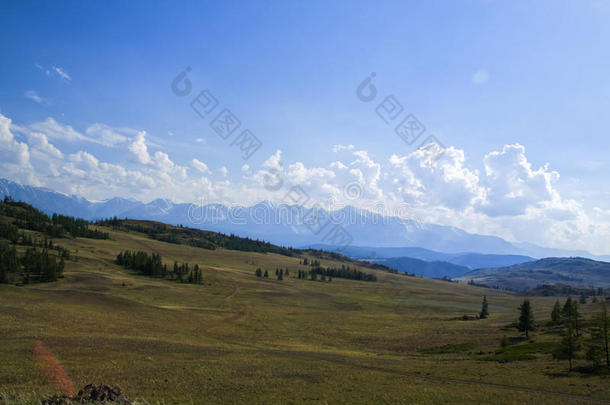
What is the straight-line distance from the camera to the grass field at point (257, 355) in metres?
27.7

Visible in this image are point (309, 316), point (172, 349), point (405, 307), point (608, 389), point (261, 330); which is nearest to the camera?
point (608, 389)

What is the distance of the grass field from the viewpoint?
90.8 ft

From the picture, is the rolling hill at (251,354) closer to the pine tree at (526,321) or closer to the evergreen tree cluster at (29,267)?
the pine tree at (526,321)

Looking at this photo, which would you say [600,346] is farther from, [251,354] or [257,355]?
[251,354]

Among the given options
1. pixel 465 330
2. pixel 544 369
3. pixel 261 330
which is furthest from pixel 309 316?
pixel 544 369

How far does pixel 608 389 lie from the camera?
28.5 meters

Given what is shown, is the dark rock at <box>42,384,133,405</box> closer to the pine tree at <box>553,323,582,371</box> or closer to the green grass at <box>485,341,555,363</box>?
the pine tree at <box>553,323,582,371</box>

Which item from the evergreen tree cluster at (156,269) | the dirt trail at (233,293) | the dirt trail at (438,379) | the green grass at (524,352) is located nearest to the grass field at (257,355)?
the dirt trail at (438,379)

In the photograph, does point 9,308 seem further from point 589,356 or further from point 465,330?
point 465,330

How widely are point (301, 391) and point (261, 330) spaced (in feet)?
121

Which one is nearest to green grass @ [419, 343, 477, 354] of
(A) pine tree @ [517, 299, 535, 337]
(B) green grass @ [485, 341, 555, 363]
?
(B) green grass @ [485, 341, 555, 363]

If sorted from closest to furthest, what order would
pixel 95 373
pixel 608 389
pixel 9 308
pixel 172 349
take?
pixel 608 389
pixel 95 373
pixel 172 349
pixel 9 308

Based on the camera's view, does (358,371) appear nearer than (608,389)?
No

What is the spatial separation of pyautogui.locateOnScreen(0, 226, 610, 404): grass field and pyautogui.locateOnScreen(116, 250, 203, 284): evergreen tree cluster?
139 ft
